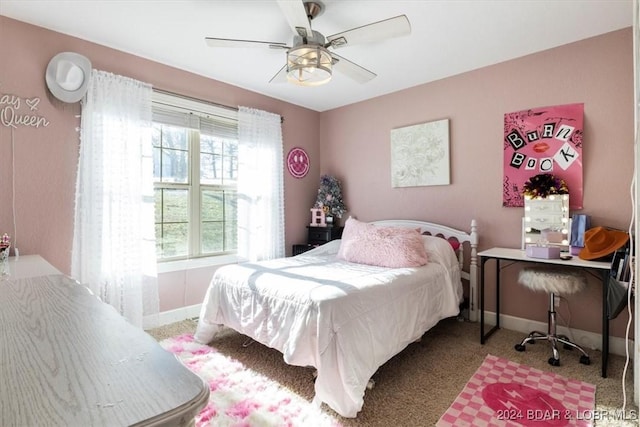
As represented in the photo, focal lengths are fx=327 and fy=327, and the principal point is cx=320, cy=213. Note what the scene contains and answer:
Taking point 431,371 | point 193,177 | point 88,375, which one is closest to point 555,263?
point 431,371

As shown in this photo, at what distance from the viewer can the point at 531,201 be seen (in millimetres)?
2805

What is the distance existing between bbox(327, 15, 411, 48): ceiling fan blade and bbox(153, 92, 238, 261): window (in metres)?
1.84

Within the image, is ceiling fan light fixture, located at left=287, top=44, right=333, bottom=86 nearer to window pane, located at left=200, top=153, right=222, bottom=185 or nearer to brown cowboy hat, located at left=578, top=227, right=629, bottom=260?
window pane, located at left=200, top=153, right=222, bottom=185

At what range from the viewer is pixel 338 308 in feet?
6.04

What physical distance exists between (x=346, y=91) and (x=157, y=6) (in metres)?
2.14

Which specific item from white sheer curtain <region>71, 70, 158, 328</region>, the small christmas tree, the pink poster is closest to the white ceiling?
white sheer curtain <region>71, 70, 158, 328</region>

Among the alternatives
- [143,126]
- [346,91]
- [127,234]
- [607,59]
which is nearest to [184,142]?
[143,126]

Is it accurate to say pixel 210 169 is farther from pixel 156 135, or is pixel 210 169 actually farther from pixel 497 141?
pixel 497 141

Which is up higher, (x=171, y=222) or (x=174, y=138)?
(x=174, y=138)

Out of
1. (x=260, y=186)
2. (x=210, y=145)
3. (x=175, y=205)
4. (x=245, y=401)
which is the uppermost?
(x=210, y=145)

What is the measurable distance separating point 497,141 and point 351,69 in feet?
5.30

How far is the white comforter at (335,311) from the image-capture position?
1.79 m

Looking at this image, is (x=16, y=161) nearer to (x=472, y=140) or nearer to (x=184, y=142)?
(x=184, y=142)

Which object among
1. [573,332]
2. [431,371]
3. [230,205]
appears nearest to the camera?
[431,371]
